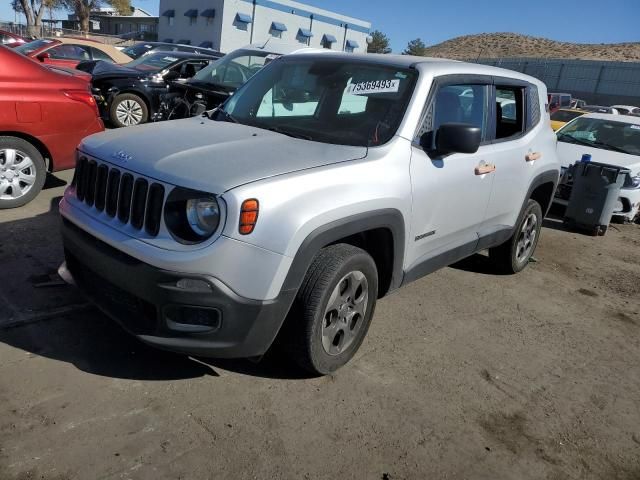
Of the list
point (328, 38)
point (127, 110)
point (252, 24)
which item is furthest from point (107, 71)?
point (328, 38)

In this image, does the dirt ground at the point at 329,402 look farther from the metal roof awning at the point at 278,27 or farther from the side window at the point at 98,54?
the metal roof awning at the point at 278,27

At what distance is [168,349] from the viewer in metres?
2.79

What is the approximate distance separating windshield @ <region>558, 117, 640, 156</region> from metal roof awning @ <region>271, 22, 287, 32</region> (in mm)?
37061

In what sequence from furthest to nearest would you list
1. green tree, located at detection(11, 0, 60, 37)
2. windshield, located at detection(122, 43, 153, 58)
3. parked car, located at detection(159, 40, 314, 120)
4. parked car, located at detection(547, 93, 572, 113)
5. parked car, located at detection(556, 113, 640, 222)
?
1. green tree, located at detection(11, 0, 60, 37)
2. parked car, located at detection(547, 93, 572, 113)
3. windshield, located at detection(122, 43, 153, 58)
4. parked car, located at detection(159, 40, 314, 120)
5. parked car, located at detection(556, 113, 640, 222)

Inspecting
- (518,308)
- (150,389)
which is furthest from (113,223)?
(518,308)

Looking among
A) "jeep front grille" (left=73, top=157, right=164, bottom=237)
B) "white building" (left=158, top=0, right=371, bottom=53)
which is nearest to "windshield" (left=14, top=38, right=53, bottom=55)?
"jeep front grille" (left=73, top=157, right=164, bottom=237)

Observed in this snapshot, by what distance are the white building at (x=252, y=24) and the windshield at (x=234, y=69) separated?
3401 centimetres

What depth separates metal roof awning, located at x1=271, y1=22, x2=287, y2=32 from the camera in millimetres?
43375

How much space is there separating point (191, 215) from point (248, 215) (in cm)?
31

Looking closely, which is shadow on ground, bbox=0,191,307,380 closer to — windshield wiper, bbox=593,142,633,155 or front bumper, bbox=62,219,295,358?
front bumper, bbox=62,219,295,358

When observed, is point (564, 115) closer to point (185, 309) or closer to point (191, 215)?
point (191, 215)

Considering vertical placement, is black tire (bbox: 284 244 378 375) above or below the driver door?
below

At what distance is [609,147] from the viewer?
897cm

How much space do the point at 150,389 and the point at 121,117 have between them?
7607 mm
